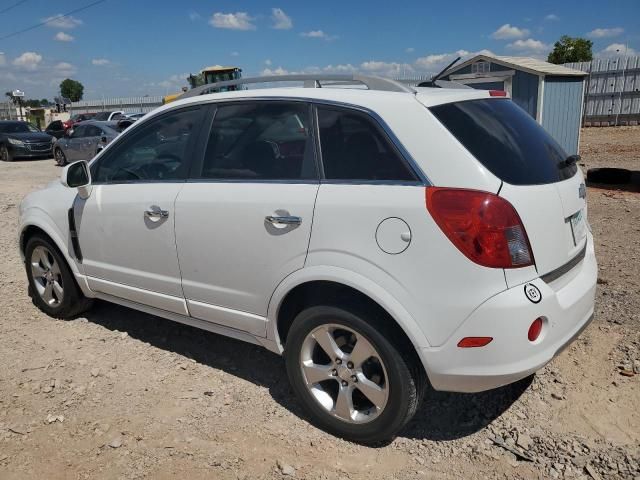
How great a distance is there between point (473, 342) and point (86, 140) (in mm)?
17344

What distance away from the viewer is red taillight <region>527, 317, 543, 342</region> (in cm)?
241

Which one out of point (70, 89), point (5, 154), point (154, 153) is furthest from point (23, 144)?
point (70, 89)

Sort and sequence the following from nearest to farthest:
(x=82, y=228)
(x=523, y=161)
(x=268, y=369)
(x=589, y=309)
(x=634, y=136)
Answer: (x=523, y=161) < (x=589, y=309) < (x=268, y=369) < (x=82, y=228) < (x=634, y=136)

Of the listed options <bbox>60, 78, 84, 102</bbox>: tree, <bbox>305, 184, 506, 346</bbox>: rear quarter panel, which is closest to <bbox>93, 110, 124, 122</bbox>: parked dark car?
<bbox>305, 184, 506, 346</bbox>: rear quarter panel

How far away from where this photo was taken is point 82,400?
136 inches

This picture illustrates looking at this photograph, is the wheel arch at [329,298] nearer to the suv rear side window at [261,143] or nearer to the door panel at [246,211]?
the door panel at [246,211]

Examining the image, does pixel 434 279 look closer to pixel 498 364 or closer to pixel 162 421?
pixel 498 364

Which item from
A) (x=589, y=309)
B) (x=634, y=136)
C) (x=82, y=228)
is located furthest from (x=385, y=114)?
(x=634, y=136)

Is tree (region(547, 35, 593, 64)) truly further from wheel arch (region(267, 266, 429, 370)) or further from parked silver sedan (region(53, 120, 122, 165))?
wheel arch (region(267, 266, 429, 370))

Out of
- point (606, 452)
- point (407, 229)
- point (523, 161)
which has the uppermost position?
point (523, 161)

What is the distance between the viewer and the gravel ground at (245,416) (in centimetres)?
275

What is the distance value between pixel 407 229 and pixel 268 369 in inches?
69.6

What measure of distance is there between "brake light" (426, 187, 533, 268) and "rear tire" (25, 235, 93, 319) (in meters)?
3.26

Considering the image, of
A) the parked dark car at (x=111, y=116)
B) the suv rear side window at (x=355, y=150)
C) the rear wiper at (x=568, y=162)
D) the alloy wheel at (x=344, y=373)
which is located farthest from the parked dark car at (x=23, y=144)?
the rear wiper at (x=568, y=162)
